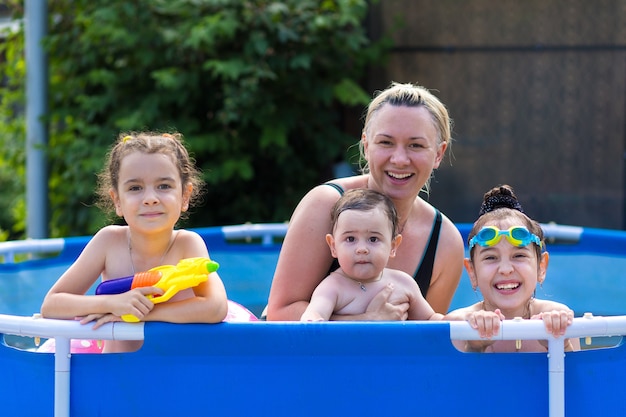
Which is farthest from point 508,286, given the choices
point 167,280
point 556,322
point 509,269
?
point 167,280

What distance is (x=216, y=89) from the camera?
19.1 feet

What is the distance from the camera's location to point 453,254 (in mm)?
2959

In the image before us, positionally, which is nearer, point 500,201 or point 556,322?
point 556,322

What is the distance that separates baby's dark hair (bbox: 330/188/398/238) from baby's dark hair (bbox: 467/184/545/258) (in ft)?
0.84

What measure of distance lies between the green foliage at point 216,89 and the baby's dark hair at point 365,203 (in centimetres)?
276

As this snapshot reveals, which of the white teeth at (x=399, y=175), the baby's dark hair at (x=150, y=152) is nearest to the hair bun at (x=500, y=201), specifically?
the white teeth at (x=399, y=175)

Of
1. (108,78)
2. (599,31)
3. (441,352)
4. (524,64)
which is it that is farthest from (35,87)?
(441,352)

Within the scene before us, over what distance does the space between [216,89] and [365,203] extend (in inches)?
135

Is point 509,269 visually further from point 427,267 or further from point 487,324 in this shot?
point 487,324

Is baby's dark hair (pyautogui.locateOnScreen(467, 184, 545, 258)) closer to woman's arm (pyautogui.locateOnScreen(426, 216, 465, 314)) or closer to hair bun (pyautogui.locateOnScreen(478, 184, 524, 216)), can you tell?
hair bun (pyautogui.locateOnScreen(478, 184, 524, 216))

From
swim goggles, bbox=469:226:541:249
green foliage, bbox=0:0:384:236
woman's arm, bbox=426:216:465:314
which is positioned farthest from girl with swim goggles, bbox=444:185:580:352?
green foliage, bbox=0:0:384:236

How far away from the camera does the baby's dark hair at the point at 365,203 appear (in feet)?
8.42

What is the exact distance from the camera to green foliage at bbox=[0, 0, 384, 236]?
546 cm

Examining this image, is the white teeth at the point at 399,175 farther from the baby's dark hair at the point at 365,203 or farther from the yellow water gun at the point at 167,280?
the yellow water gun at the point at 167,280
